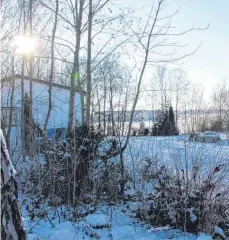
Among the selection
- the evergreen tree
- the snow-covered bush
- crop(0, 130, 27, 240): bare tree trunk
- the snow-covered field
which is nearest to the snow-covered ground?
the snow-covered field

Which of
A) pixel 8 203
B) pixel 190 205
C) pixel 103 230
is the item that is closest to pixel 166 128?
pixel 190 205

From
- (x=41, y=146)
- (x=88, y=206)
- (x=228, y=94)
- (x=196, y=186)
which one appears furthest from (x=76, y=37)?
(x=228, y=94)

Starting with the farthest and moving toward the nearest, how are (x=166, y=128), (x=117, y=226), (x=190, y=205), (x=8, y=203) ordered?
(x=166, y=128) → (x=117, y=226) → (x=190, y=205) → (x=8, y=203)

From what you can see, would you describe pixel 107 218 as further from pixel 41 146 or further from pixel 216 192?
pixel 41 146

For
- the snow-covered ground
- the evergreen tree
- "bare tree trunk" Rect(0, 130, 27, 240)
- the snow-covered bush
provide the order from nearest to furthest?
"bare tree trunk" Rect(0, 130, 27, 240)
the snow-covered ground
the snow-covered bush
the evergreen tree

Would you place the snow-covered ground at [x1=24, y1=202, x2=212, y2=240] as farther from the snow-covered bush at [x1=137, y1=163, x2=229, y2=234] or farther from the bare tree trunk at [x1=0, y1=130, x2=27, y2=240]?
the bare tree trunk at [x1=0, y1=130, x2=27, y2=240]

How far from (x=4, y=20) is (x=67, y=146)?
7.46 m

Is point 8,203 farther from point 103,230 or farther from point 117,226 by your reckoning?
point 117,226

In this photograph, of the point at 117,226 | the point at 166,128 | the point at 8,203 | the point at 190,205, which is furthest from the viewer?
the point at 166,128

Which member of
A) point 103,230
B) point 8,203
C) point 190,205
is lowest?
point 103,230

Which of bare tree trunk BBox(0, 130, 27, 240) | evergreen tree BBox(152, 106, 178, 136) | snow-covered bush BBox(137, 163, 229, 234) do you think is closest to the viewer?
bare tree trunk BBox(0, 130, 27, 240)

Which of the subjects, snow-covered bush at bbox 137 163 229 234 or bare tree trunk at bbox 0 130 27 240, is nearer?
bare tree trunk at bbox 0 130 27 240

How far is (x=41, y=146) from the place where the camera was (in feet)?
22.5

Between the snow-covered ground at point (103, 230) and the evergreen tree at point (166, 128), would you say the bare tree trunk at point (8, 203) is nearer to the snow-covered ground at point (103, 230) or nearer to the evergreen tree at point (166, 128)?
the snow-covered ground at point (103, 230)
